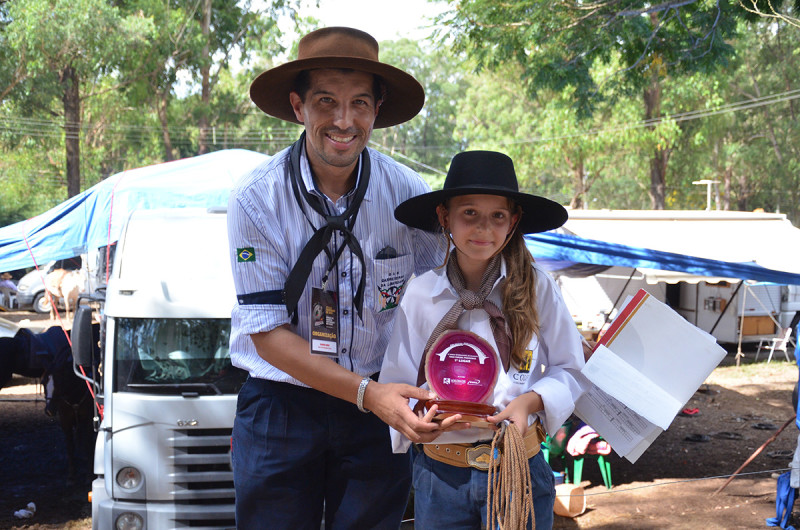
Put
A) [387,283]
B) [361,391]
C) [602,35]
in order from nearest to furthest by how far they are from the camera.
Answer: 1. [361,391]
2. [387,283]
3. [602,35]

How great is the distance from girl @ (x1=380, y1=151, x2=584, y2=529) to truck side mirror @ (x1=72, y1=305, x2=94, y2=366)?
326cm

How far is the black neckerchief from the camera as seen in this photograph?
233 centimetres

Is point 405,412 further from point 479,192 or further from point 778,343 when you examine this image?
point 778,343

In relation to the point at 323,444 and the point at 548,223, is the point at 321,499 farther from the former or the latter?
the point at 548,223

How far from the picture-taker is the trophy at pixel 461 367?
2328 millimetres

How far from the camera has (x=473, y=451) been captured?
2404 mm

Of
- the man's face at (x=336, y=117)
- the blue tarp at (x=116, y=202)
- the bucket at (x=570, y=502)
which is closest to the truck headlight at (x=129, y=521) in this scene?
the man's face at (x=336, y=117)

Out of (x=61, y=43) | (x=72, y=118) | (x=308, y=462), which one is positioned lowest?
(x=308, y=462)

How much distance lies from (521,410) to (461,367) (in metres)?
0.23

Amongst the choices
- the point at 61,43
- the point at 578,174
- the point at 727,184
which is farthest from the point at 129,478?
the point at 727,184

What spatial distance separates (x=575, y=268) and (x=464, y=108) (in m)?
27.7

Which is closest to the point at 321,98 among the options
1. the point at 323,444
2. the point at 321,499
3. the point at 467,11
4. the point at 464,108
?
the point at 323,444

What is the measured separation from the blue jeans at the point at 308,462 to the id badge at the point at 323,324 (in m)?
0.21

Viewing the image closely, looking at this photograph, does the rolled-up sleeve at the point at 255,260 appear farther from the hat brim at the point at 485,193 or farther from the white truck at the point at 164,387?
the white truck at the point at 164,387
